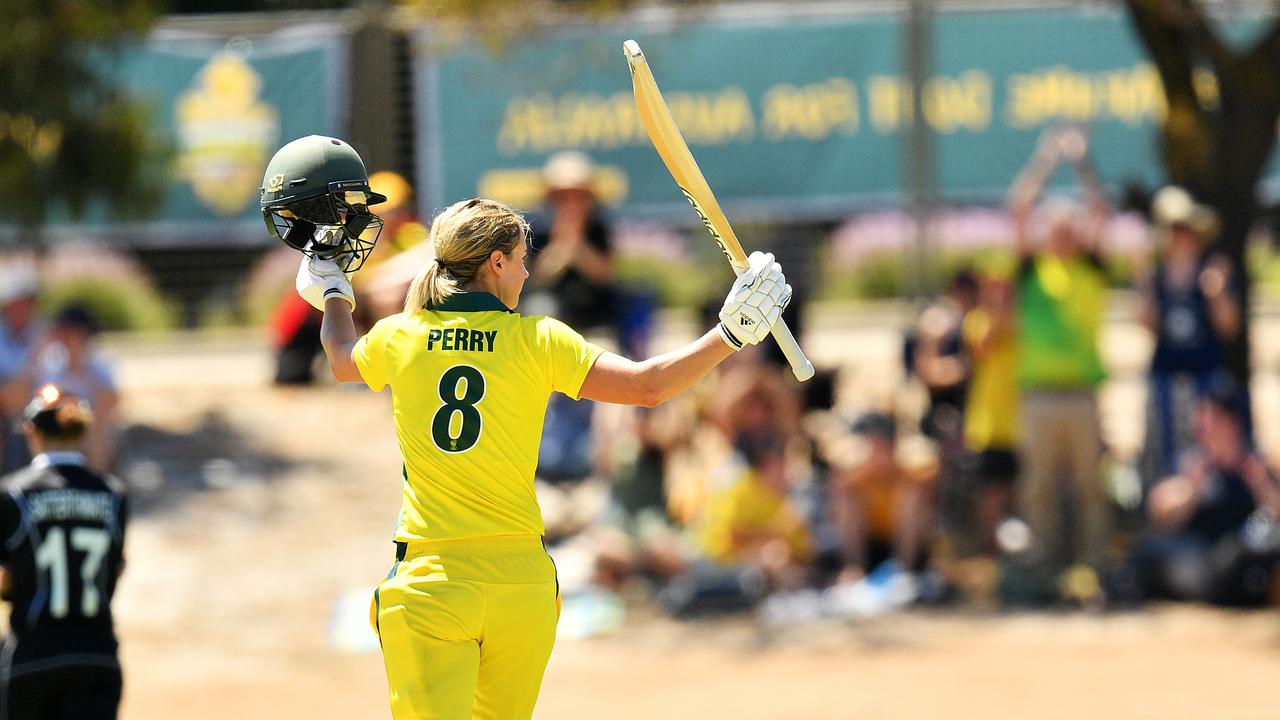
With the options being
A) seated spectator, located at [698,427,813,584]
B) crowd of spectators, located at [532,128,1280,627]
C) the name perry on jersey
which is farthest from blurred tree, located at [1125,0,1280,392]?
the name perry on jersey

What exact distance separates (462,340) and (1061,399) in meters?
6.27

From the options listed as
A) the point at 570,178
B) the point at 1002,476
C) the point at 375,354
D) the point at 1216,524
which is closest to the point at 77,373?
the point at 570,178

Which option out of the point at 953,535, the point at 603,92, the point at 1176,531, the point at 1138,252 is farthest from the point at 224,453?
the point at 1138,252

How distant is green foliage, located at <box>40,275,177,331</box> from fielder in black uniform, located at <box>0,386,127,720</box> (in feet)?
31.7

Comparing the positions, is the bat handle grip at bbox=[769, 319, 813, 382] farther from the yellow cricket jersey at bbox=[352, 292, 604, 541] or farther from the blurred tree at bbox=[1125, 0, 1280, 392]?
the blurred tree at bbox=[1125, 0, 1280, 392]

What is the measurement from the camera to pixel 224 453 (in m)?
12.4

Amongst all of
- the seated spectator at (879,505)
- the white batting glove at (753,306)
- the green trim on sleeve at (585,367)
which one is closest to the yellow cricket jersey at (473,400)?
the green trim on sleeve at (585,367)

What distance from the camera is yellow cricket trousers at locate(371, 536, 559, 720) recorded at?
13.5 feet

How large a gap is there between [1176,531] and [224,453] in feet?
21.4

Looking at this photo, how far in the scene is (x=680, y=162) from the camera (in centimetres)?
437

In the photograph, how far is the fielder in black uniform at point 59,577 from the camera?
5387 millimetres

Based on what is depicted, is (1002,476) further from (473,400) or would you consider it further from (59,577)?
(473,400)

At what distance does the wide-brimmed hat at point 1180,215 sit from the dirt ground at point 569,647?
2168 mm

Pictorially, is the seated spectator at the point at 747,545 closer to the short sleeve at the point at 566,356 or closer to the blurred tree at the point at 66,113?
the blurred tree at the point at 66,113
